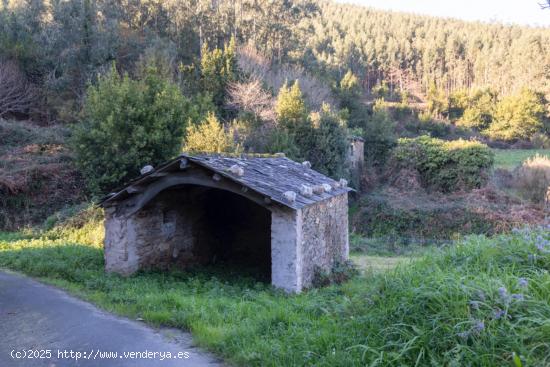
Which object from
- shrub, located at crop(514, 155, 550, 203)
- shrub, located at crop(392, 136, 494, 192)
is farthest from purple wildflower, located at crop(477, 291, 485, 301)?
shrub, located at crop(392, 136, 494, 192)

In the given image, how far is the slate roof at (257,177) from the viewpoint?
367 inches

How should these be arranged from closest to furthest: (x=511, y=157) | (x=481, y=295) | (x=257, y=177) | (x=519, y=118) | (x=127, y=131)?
(x=481, y=295), (x=257, y=177), (x=127, y=131), (x=511, y=157), (x=519, y=118)

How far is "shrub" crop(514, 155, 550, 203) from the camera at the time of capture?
25.0m

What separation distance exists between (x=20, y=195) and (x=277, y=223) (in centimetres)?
1424

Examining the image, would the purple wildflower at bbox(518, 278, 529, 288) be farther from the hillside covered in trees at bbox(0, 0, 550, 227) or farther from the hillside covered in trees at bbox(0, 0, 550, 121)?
the hillside covered in trees at bbox(0, 0, 550, 121)

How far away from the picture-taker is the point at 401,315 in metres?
4.93

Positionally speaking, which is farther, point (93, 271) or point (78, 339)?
point (93, 271)

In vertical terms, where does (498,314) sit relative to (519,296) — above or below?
below

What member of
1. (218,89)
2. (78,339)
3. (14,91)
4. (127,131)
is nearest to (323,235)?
(78,339)

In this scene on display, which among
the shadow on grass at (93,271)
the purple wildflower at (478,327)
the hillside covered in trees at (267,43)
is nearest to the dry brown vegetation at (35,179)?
the hillside covered in trees at (267,43)

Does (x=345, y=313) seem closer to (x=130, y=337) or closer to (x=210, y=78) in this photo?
(x=130, y=337)

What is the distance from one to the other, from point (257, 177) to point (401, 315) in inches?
223

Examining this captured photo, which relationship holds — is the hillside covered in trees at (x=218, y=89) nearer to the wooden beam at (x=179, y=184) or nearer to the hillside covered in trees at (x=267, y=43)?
the hillside covered in trees at (x=267, y=43)

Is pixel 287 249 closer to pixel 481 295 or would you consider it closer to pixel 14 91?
pixel 481 295
